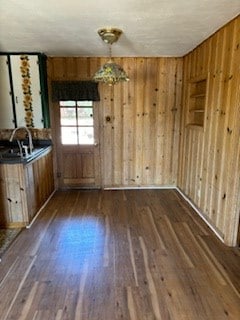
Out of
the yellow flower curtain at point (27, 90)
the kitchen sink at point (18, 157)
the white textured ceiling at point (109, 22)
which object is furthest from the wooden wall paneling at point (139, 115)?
the yellow flower curtain at point (27, 90)


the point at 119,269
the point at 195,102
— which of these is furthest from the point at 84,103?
the point at 119,269

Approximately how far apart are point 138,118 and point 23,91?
1998 millimetres

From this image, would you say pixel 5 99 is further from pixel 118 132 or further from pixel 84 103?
pixel 118 132

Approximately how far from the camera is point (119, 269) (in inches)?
89.6

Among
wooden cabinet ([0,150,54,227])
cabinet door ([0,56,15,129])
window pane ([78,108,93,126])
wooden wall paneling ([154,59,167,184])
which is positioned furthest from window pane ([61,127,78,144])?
wooden wall paneling ([154,59,167,184])

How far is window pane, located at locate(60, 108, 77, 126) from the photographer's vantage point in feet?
13.9

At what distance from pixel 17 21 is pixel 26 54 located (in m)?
1.44

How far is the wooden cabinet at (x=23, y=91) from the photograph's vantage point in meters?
3.86

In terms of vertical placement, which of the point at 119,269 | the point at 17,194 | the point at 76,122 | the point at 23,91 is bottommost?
the point at 119,269

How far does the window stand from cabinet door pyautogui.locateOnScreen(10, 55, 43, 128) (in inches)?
16.2

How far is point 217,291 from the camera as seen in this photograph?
78.9 inches

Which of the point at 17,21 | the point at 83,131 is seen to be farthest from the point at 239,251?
the point at 17,21

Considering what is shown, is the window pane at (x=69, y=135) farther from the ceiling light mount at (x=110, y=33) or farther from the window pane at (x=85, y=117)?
the ceiling light mount at (x=110, y=33)

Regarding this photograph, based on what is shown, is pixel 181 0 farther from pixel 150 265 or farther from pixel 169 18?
pixel 150 265
